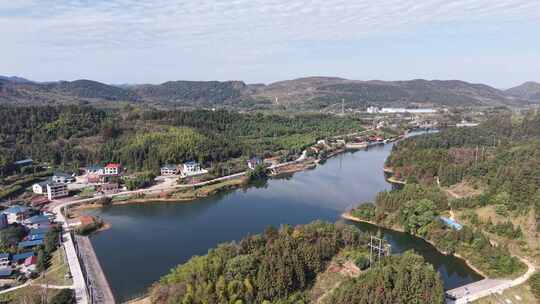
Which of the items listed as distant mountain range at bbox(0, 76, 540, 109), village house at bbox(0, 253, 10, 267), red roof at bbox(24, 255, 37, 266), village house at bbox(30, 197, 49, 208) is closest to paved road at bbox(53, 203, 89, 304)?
red roof at bbox(24, 255, 37, 266)

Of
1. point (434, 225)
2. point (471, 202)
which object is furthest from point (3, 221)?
point (471, 202)

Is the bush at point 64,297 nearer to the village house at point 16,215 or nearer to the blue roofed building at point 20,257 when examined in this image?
the blue roofed building at point 20,257

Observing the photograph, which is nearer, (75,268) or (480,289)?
(480,289)

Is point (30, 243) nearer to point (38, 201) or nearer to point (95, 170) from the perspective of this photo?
point (38, 201)

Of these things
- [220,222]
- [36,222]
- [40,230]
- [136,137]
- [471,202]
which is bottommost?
[220,222]

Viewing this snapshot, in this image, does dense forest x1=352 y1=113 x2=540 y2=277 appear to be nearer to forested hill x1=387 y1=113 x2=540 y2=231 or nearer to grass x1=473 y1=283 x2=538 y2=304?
forested hill x1=387 y1=113 x2=540 y2=231

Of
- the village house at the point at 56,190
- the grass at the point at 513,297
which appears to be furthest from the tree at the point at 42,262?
the grass at the point at 513,297

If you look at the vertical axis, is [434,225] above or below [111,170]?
below
